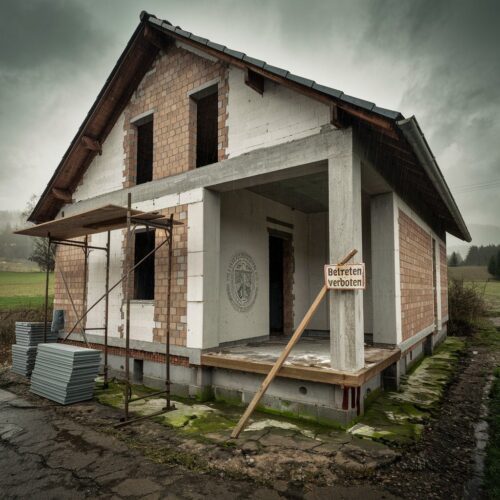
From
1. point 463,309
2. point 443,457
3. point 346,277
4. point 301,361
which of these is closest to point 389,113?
point 346,277

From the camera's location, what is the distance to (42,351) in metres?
6.84

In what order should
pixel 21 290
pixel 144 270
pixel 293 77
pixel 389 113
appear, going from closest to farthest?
pixel 389 113 < pixel 293 77 < pixel 144 270 < pixel 21 290

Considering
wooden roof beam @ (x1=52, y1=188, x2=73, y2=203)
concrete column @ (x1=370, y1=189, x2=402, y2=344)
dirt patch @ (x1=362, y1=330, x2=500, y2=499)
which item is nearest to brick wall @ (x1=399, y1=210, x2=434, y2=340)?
concrete column @ (x1=370, y1=189, x2=402, y2=344)

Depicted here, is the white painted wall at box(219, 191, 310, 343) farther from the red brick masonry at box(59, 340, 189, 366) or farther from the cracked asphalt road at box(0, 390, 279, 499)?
the cracked asphalt road at box(0, 390, 279, 499)

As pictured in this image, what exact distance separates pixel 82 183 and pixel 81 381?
16.8 feet

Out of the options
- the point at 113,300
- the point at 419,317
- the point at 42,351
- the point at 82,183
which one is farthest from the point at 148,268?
the point at 419,317

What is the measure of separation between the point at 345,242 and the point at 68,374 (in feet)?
16.4

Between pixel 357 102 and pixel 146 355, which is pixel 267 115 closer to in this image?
pixel 357 102

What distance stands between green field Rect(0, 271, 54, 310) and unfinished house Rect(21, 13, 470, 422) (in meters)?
8.97

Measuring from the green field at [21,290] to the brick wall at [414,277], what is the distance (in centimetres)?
1451

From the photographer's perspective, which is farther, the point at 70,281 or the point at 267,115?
the point at 70,281

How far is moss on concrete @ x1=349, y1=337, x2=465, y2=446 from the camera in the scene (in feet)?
15.6

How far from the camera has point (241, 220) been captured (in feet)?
26.6

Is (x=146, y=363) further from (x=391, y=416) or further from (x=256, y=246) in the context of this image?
(x=391, y=416)
